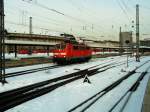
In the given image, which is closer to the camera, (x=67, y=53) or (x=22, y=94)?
(x=22, y=94)

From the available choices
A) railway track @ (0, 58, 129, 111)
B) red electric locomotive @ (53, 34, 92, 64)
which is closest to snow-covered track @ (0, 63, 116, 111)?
railway track @ (0, 58, 129, 111)

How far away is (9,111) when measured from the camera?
10.0 meters

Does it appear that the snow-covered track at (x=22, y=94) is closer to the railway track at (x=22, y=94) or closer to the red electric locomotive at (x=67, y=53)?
the railway track at (x=22, y=94)

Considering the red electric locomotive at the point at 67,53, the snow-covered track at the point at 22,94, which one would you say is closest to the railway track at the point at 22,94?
the snow-covered track at the point at 22,94

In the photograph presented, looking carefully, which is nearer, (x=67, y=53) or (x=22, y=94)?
(x=22, y=94)

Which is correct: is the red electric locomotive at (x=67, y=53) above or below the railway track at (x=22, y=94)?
above

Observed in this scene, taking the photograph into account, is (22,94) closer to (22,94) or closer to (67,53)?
(22,94)

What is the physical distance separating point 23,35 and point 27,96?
72021 mm

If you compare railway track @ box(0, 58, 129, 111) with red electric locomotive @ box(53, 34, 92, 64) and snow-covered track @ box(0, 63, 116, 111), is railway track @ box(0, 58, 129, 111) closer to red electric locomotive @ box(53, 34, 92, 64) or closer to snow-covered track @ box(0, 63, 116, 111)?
snow-covered track @ box(0, 63, 116, 111)

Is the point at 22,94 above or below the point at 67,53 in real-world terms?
below

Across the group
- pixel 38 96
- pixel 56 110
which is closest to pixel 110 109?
pixel 56 110

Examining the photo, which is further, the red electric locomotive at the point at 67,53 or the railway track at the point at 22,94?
the red electric locomotive at the point at 67,53

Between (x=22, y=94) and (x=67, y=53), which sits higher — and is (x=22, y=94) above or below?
below

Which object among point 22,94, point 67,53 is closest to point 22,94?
point 22,94
